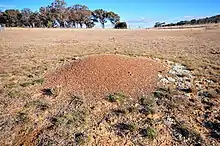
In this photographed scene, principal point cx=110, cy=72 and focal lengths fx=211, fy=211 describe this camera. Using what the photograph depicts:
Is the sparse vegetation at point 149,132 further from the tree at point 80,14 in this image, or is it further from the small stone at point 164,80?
the tree at point 80,14

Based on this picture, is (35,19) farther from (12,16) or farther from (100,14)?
(100,14)

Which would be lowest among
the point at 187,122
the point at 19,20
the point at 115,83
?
the point at 187,122

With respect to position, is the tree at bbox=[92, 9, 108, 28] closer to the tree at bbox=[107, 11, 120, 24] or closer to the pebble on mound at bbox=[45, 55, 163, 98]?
the tree at bbox=[107, 11, 120, 24]

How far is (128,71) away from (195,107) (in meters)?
3.08

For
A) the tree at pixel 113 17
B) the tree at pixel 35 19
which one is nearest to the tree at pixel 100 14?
the tree at pixel 113 17

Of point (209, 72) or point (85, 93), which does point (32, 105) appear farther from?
point (209, 72)

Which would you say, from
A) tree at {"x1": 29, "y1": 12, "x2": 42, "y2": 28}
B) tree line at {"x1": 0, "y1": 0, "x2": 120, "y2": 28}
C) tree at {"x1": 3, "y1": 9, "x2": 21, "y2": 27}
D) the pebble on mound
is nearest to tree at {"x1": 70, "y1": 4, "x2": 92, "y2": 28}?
tree line at {"x1": 0, "y1": 0, "x2": 120, "y2": 28}

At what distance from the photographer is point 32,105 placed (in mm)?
6496

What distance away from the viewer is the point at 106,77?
318 inches

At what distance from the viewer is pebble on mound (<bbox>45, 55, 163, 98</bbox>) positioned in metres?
7.38

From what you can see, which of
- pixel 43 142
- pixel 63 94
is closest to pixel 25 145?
pixel 43 142

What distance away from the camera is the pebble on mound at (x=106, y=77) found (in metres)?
7.38

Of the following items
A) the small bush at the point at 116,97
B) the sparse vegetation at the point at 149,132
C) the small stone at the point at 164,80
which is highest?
→ the small stone at the point at 164,80

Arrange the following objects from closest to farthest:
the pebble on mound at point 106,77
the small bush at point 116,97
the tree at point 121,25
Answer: the small bush at point 116,97 < the pebble on mound at point 106,77 < the tree at point 121,25
